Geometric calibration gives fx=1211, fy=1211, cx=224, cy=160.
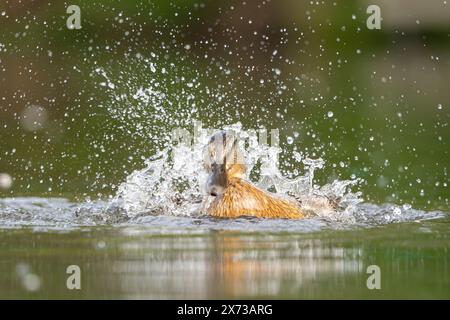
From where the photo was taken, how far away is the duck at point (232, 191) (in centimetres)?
902

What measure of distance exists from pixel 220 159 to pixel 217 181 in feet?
0.64

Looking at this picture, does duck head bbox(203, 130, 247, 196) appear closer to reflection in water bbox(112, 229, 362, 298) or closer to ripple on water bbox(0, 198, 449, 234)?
ripple on water bbox(0, 198, 449, 234)

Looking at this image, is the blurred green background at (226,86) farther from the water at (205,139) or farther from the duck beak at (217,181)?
the duck beak at (217,181)

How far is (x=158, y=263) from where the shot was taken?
7.10 m

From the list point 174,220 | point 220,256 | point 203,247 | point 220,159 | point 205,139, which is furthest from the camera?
point 205,139

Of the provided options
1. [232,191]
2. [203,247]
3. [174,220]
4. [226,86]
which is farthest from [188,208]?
[226,86]

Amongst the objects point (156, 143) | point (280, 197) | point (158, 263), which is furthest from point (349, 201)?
point (156, 143)

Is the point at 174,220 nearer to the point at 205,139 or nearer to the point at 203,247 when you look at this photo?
the point at 205,139

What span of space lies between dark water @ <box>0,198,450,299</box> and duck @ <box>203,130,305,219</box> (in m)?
0.14

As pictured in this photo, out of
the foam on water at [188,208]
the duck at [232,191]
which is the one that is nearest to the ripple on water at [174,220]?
the foam on water at [188,208]

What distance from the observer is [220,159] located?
30.3 ft

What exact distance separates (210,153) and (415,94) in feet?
27.7
